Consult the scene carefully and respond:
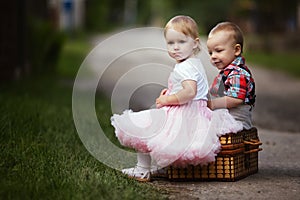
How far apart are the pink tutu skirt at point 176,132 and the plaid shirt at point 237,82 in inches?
10.2

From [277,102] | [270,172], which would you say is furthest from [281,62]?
[270,172]

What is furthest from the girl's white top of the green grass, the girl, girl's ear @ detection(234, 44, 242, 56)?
the green grass

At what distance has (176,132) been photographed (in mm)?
4285

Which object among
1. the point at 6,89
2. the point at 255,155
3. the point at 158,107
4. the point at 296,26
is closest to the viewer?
the point at 158,107

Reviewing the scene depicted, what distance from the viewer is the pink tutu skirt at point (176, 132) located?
4.25m

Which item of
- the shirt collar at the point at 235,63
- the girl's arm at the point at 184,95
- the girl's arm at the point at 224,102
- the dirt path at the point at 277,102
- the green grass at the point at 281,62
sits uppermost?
the shirt collar at the point at 235,63

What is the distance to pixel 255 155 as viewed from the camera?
15.7 feet

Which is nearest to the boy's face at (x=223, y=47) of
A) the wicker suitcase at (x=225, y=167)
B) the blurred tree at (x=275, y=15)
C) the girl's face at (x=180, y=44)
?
the girl's face at (x=180, y=44)

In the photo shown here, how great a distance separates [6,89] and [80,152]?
4.72 metres

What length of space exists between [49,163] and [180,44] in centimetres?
124

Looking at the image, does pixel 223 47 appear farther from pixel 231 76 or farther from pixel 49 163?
pixel 49 163

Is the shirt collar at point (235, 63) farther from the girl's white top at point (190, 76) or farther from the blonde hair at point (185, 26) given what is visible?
the blonde hair at point (185, 26)

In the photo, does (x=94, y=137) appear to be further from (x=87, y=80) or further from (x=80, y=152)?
(x=87, y=80)

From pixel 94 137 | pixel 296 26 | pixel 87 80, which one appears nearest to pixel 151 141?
pixel 94 137
